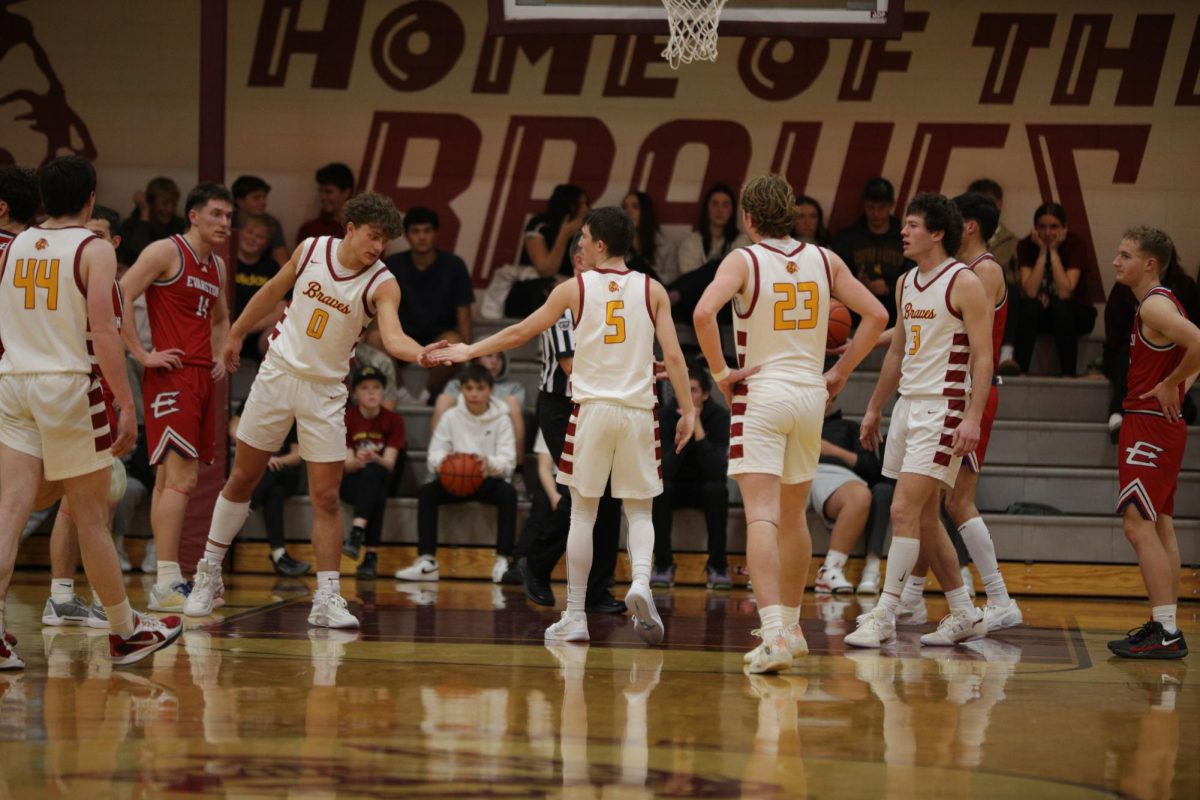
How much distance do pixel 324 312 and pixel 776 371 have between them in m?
2.11

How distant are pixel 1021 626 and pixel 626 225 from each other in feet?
9.90

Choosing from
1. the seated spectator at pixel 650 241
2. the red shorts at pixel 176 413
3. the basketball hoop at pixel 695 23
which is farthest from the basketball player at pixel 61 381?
the seated spectator at pixel 650 241

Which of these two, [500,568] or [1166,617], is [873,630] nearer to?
[1166,617]

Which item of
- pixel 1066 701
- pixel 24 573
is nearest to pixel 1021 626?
pixel 1066 701

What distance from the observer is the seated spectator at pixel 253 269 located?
1038 cm

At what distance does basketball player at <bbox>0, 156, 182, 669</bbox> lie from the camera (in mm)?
5129

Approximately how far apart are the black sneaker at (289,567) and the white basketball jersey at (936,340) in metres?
4.39

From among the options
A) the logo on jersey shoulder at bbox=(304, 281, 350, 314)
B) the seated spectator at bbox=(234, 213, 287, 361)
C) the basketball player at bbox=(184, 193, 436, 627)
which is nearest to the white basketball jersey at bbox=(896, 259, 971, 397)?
the basketball player at bbox=(184, 193, 436, 627)

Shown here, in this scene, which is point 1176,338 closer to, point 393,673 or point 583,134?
point 393,673

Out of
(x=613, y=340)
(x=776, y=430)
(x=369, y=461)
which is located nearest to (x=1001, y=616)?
(x=776, y=430)

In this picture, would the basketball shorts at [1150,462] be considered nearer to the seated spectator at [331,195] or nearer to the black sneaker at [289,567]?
the black sneaker at [289,567]

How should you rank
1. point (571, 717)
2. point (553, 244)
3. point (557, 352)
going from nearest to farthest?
point (571, 717) < point (557, 352) < point (553, 244)

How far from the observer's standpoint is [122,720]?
4348mm

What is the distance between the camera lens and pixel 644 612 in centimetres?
612
